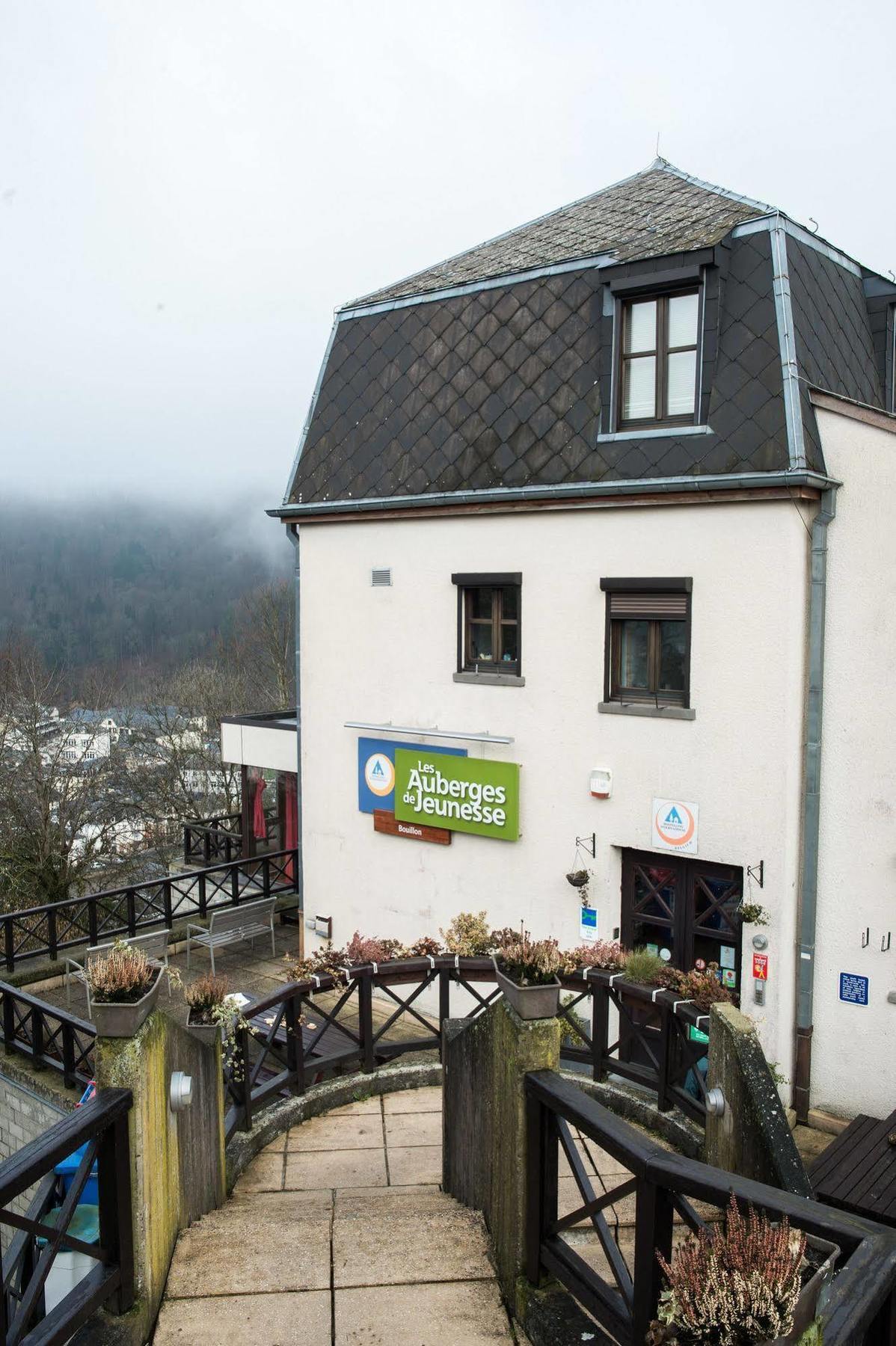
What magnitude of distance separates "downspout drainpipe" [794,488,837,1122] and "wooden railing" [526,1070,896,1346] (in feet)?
21.2

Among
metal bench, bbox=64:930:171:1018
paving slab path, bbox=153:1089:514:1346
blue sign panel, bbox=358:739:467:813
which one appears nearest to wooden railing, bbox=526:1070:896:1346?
paving slab path, bbox=153:1089:514:1346

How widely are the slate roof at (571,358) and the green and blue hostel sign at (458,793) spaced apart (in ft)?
10.8

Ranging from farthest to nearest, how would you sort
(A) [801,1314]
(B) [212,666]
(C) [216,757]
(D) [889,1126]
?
(B) [212,666] < (C) [216,757] < (D) [889,1126] < (A) [801,1314]

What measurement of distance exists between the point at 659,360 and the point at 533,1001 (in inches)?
317

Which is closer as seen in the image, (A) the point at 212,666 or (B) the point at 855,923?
(B) the point at 855,923

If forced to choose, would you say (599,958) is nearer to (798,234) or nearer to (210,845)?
(798,234)

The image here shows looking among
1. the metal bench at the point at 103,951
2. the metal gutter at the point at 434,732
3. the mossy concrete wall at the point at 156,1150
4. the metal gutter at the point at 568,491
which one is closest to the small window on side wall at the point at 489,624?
the metal gutter at the point at 434,732

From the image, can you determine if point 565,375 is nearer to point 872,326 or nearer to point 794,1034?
point 872,326

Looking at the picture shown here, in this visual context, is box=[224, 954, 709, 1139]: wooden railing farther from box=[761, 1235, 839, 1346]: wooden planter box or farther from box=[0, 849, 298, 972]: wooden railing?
box=[0, 849, 298, 972]: wooden railing

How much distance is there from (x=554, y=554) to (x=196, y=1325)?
27.8ft

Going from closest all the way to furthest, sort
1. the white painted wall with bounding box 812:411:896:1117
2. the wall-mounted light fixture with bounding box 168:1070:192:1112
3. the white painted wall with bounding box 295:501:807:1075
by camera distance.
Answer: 1. the wall-mounted light fixture with bounding box 168:1070:192:1112
2. the white painted wall with bounding box 812:411:896:1117
3. the white painted wall with bounding box 295:501:807:1075

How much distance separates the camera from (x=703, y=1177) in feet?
10.3

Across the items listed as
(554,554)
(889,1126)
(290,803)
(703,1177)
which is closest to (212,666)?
(290,803)

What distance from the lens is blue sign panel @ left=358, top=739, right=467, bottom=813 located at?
517 inches
